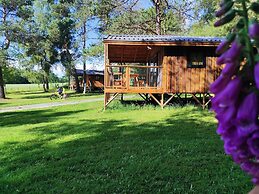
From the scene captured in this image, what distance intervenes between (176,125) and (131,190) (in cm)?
554

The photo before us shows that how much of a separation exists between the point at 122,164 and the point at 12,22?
24.7 metres

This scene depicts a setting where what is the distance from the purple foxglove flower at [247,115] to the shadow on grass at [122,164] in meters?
3.71

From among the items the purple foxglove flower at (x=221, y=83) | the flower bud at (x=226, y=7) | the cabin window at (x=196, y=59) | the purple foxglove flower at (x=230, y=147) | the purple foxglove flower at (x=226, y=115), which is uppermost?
the cabin window at (x=196, y=59)

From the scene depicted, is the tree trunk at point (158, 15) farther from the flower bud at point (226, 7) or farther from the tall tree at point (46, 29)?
the flower bud at point (226, 7)

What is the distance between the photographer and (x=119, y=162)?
550 cm

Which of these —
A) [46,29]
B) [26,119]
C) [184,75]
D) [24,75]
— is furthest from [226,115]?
[24,75]

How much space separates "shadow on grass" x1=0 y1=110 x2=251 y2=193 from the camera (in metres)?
4.40

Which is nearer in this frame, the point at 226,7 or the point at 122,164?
the point at 226,7

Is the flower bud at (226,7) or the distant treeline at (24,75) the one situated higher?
the distant treeline at (24,75)

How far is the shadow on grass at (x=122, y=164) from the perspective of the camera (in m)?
4.40

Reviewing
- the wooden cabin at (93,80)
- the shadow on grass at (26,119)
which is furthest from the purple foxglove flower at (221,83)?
the wooden cabin at (93,80)

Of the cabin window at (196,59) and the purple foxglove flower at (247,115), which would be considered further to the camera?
the cabin window at (196,59)

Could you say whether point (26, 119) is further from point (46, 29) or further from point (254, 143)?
point (46, 29)

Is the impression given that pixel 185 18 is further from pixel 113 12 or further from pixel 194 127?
pixel 194 127
